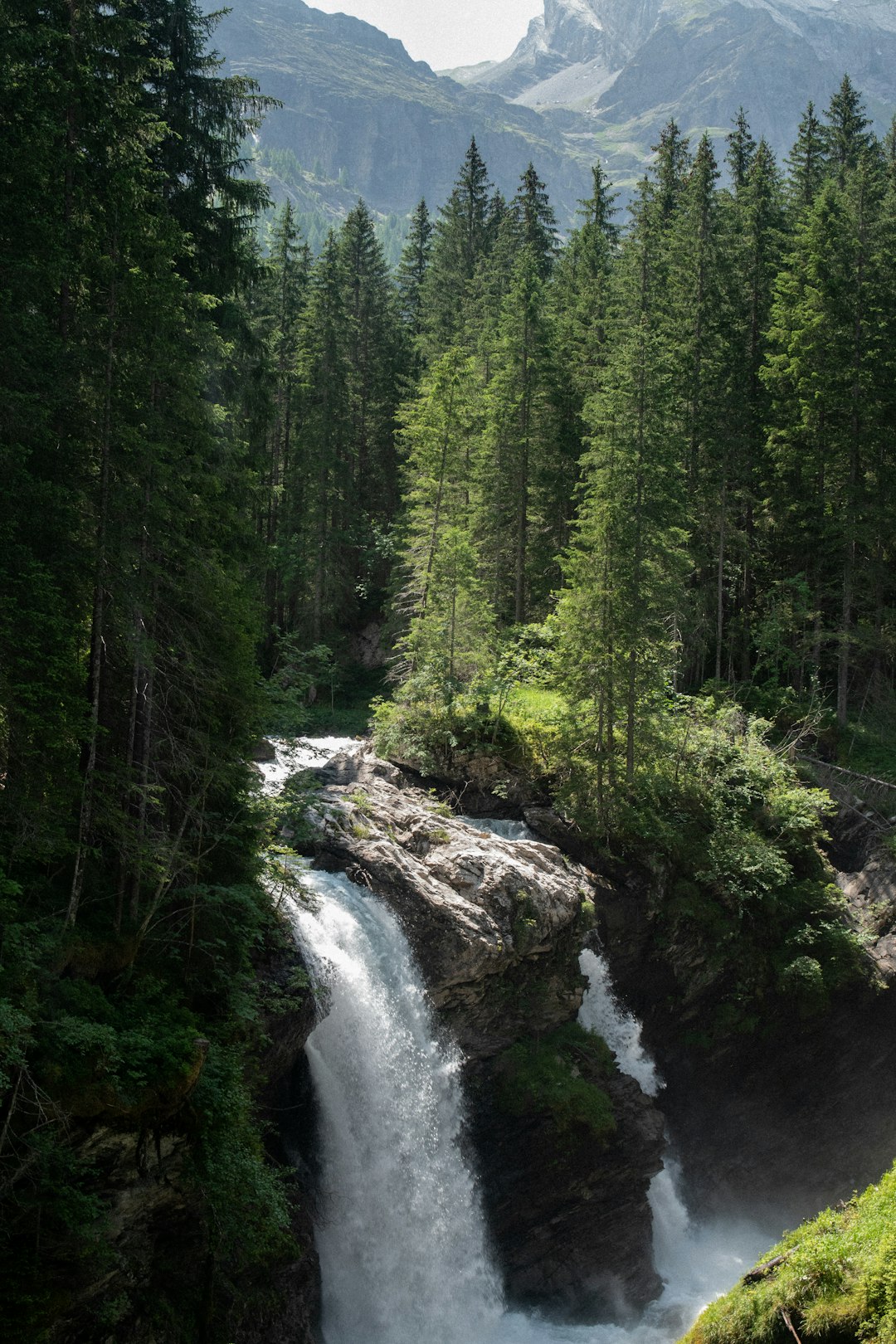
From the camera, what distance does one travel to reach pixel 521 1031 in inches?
741

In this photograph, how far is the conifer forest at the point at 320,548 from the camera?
1137cm

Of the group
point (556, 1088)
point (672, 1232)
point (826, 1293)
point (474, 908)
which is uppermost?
point (474, 908)

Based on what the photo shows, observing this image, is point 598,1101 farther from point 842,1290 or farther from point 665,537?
point 665,537

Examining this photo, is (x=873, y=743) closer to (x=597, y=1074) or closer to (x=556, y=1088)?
(x=597, y=1074)

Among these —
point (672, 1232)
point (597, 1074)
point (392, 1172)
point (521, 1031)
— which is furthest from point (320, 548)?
point (672, 1232)

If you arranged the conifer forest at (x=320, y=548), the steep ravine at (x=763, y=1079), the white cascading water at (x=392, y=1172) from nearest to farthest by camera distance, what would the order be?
the conifer forest at (x=320, y=548) < the white cascading water at (x=392, y=1172) < the steep ravine at (x=763, y=1079)

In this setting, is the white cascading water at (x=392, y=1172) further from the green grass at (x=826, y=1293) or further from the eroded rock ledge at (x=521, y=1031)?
the green grass at (x=826, y=1293)

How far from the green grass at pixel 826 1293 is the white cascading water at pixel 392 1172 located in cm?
443

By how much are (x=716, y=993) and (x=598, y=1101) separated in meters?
5.44

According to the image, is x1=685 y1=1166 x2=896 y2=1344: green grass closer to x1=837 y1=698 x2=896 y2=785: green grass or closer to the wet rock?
the wet rock

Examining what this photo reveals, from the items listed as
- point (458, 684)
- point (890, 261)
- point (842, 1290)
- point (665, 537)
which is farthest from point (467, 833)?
point (890, 261)

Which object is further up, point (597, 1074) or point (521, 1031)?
point (521, 1031)

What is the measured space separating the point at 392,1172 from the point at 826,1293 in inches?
293

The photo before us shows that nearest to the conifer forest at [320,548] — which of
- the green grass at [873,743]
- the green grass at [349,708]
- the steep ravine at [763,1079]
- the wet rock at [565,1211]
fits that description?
the green grass at [873,743]
